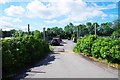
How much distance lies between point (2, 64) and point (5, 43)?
1181 millimetres

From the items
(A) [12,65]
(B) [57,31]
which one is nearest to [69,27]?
(B) [57,31]

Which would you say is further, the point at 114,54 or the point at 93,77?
the point at 114,54

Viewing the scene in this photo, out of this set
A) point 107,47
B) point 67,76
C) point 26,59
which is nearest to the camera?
point 67,76

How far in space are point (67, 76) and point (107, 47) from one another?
218 inches

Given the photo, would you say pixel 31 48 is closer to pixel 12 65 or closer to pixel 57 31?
pixel 12 65

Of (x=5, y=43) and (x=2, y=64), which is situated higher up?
(x=5, y=43)

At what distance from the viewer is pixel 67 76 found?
11516mm

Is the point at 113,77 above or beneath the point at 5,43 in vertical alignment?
beneath

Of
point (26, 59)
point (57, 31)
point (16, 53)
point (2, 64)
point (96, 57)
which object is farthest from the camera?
point (57, 31)

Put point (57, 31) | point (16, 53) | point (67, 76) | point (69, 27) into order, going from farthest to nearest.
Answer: point (69, 27) → point (57, 31) → point (16, 53) → point (67, 76)

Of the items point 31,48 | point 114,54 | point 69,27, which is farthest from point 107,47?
point 69,27

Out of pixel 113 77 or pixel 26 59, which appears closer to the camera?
pixel 113 77

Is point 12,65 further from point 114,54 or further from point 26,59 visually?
point 114,54

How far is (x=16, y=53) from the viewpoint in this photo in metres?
12.7
